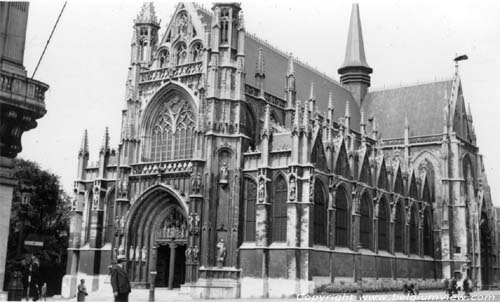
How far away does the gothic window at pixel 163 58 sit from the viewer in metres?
42.9

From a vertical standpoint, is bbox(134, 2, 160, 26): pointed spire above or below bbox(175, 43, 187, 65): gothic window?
above

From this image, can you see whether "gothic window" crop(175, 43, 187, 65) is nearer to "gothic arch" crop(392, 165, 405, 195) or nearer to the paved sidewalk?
the paved sidewalk

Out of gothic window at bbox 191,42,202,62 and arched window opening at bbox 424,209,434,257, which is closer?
gothic window at bbox 191,42,202,62

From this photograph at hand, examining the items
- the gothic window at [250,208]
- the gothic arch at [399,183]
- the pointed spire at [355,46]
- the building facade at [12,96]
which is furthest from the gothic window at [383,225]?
the building facade at [12,96]

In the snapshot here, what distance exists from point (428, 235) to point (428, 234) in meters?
0.09

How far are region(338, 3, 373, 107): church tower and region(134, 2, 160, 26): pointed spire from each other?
84.3 feet

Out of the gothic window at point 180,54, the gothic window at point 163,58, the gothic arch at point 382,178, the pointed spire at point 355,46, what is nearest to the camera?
the gothic window at point 180,54

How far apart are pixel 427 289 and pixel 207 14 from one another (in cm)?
2529

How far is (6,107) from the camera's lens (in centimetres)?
1591

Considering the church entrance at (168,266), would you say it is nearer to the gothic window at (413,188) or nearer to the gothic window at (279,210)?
the gothic window at (279,210)

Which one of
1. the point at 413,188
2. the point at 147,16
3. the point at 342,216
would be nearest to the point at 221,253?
the point at 342,216

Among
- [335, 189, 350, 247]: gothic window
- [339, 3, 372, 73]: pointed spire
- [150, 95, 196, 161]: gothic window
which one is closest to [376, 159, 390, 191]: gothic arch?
[335, 189, 350, 247]: gothic window

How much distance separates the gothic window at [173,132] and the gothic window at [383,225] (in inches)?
603

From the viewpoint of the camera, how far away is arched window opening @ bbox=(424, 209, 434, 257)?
53.3 metres
